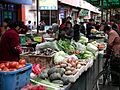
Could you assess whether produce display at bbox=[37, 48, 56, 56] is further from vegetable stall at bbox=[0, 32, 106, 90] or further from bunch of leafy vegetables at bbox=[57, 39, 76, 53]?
bunch of leafy vegetables at bbox=[57, 39, 76, 53]

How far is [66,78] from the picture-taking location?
5.42 meters

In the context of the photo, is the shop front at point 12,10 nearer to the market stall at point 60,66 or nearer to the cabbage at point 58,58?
the market stall at point 60,66

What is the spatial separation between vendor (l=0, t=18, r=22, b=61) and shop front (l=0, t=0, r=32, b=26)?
32.9 ft

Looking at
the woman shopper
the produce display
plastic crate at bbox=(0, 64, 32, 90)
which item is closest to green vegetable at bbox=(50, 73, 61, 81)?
plastic crate at bbox=(0, 64, 32, 90)

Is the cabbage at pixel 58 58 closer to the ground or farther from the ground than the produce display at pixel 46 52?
closer to the ground

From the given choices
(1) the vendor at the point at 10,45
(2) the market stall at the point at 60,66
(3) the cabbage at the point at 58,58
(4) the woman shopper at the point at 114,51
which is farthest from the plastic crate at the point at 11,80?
(4) the woman shopper at the point at 114,51

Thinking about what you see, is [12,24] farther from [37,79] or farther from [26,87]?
[26,87]

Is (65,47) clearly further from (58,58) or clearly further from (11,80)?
(11,80)

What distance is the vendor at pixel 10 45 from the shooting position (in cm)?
660

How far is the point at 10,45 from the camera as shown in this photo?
6.73m

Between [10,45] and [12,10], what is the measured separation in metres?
14.1

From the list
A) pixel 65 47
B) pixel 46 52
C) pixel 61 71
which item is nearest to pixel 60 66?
pixel 61 71

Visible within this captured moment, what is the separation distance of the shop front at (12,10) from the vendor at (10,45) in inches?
395

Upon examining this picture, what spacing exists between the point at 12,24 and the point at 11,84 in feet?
9.43
